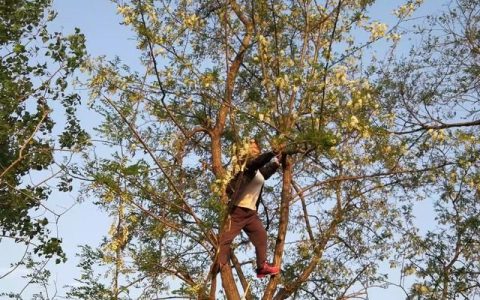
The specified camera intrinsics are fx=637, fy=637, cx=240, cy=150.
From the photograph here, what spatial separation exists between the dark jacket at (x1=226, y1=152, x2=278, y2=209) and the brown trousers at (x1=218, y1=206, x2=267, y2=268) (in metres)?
0.15

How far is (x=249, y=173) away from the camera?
6441 mm

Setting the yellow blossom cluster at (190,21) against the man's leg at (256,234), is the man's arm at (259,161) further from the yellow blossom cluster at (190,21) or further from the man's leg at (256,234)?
the yellow blossom cluster at (190,21)

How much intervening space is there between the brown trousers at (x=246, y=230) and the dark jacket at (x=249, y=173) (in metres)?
0.15

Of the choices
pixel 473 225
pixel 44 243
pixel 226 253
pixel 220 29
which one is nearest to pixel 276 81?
pixel 226 253

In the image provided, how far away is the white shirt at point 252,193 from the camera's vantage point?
21.9 feet

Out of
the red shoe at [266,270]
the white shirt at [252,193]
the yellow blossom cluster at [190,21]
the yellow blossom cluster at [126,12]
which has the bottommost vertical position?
the red shoe at [266,270]

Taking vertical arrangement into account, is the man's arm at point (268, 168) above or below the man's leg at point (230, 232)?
above

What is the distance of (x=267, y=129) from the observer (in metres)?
6.70

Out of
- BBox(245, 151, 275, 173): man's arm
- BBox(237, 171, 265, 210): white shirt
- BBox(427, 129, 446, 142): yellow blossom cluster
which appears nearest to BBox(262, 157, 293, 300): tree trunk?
BBox(237, 171, 265, 210): white shirt

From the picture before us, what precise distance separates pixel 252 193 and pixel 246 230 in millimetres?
429

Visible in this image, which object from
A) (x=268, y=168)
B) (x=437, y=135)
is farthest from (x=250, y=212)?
(x=437, y=135)

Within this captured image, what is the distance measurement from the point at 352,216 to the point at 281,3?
3209 millimetres

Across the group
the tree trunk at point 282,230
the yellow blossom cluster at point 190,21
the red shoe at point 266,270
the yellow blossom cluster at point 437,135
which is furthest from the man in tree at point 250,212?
the yellow blossom cluster at point 190,21

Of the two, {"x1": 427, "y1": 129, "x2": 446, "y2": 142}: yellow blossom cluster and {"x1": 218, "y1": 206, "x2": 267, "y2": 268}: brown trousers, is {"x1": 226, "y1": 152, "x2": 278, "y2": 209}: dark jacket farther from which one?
{"x1": 427, "y1": 129, "x2": 446, "y2": 142}: yellow blossom cluster
